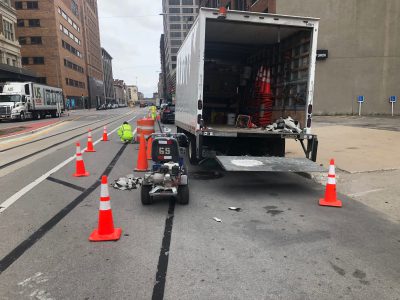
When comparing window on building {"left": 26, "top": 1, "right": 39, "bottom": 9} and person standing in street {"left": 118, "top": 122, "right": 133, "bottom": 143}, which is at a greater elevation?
window on building {"left": 26, "top": 1, "right": 39, "bottom": 9}

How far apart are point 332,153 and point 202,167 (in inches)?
184

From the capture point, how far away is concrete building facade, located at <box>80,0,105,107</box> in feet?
356

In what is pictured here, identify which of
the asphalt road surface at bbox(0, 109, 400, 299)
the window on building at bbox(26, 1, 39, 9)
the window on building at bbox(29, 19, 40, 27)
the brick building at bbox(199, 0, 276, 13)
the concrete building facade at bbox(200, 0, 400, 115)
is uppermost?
the window on building at bbox(26, 1, 39, 9)

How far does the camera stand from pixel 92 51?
120 metres

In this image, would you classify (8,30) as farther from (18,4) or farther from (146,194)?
(146,194)

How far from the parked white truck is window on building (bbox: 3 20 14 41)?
848 inches

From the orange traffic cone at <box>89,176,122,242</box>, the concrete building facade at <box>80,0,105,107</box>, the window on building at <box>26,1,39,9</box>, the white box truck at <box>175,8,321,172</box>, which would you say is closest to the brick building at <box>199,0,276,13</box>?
the white box truck at <box>175,8,321,172</box>

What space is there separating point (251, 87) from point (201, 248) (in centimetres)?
832

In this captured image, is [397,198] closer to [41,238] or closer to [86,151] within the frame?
[41,238]

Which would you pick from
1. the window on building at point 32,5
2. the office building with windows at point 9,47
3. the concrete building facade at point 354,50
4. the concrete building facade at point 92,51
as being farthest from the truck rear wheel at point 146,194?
the concrete building facade at point 92,51

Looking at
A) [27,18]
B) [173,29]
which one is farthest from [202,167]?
[173,29]

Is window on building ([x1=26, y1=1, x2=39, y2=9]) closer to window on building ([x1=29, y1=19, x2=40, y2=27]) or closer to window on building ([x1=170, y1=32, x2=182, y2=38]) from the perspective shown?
window on building ([x1=29, y1=19, x2=40, y2=27])

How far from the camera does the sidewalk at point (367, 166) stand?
649cm

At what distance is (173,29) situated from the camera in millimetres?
131625
